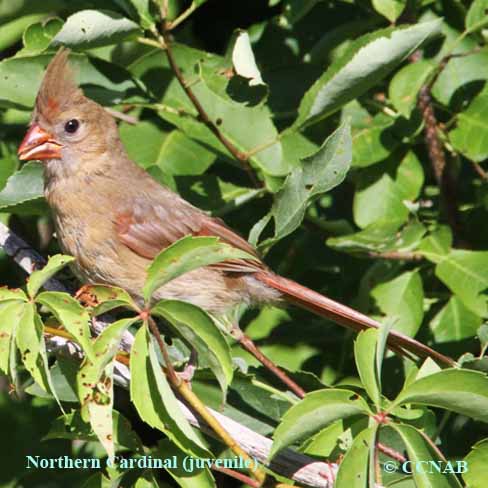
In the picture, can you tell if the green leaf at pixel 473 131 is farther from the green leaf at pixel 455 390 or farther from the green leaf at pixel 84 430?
the green leaf at pixel 84 430

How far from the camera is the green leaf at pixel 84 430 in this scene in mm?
2939

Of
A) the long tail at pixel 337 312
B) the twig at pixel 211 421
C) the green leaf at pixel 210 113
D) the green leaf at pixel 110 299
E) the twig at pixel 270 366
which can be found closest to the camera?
the green leaf at pixel 110 299

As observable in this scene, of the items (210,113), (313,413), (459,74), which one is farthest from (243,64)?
(313,413)

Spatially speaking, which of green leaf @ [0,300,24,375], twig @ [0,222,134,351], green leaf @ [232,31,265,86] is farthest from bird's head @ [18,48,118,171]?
green leaf @ [0,300,24,375]

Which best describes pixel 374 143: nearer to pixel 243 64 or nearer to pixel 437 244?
pixel 437 244

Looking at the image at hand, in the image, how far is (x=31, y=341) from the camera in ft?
8.05

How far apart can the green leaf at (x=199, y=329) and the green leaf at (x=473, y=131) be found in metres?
1.68

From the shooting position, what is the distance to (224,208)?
3934 mm

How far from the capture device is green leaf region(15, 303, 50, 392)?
2.45m

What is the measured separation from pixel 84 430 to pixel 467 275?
1.53m

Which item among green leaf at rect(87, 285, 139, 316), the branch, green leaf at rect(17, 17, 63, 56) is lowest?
the branch

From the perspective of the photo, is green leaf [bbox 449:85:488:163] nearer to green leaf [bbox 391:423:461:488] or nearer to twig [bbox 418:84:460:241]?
twig [bbox 418:84:460:241]

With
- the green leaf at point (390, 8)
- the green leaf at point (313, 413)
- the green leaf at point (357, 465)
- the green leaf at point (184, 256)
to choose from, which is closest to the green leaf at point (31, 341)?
the green leaf at point (184, 256)

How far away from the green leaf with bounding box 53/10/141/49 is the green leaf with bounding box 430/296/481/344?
1.53m
